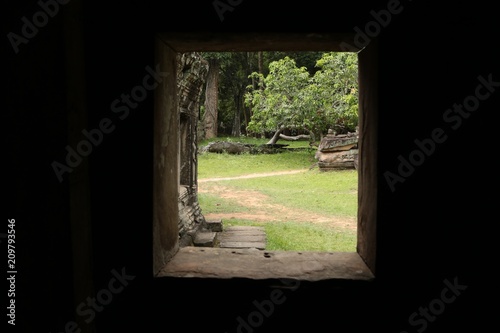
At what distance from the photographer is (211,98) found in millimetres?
25938

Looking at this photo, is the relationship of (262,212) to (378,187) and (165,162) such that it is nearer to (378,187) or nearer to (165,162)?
(165,162)

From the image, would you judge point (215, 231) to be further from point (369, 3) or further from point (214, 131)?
point (214, 131)

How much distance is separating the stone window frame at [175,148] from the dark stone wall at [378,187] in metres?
0.06

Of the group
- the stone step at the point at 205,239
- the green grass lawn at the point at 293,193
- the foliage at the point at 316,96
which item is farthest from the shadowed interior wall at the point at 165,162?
the foliage at the point at 316,96

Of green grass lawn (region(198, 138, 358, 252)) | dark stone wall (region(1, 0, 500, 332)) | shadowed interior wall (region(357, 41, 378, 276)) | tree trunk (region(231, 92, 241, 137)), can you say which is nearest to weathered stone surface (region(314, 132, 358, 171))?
green grass lawn (region(198, 138, 358, 252))

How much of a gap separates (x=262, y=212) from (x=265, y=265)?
24.7ft

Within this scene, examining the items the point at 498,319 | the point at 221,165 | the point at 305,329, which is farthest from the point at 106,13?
the point at 221,165

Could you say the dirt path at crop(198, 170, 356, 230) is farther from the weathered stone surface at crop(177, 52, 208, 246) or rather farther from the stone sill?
the stone sill

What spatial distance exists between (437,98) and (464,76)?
0.15m

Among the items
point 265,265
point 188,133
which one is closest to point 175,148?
point 265,265

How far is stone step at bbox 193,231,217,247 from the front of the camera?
6.54 meters

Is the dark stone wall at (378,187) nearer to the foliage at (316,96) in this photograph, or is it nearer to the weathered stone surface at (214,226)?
the weathered stone surface at (214,226)

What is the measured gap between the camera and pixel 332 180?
46.0 ft

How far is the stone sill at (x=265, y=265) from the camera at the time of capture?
1909 millimetres
